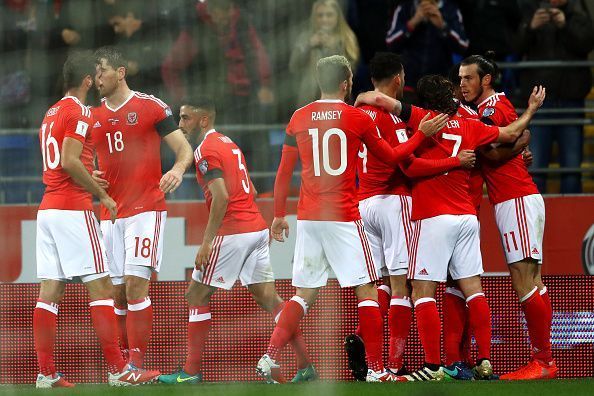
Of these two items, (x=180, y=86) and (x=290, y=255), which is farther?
(x=290, y=255)

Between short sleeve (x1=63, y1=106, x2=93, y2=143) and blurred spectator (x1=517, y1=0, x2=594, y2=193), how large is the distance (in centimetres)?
399

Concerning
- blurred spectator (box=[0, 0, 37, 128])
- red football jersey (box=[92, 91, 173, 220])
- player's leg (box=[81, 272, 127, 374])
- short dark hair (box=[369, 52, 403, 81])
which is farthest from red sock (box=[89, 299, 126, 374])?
short dark hair (box=[369, 52, 403, 81])

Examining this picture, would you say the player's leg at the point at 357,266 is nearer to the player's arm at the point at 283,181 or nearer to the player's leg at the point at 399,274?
the player's arm at the point at 283,181

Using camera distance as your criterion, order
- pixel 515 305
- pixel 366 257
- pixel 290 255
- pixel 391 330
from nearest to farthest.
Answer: pixel 366 257, pixel 391 330, pixel 515 305, pixel 290 255

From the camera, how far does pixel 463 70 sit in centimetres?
820

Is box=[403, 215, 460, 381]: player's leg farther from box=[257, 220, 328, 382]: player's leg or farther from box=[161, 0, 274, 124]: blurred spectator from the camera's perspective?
box=[161, 0, 274, 124]: blurred spectator

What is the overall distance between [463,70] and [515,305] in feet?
5.25

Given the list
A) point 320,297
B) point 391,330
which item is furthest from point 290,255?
point 391,330

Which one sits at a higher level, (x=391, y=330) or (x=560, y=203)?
(x=560, y=203)

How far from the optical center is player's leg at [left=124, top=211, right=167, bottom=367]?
8.02 meters

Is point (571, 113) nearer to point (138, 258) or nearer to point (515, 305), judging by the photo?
point (515, 305)

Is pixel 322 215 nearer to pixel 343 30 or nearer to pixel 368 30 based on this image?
pixel 343 30

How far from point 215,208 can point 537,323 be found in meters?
2.04

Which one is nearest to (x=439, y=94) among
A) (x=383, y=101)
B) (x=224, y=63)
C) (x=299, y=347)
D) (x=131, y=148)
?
(x=383, y=101)
